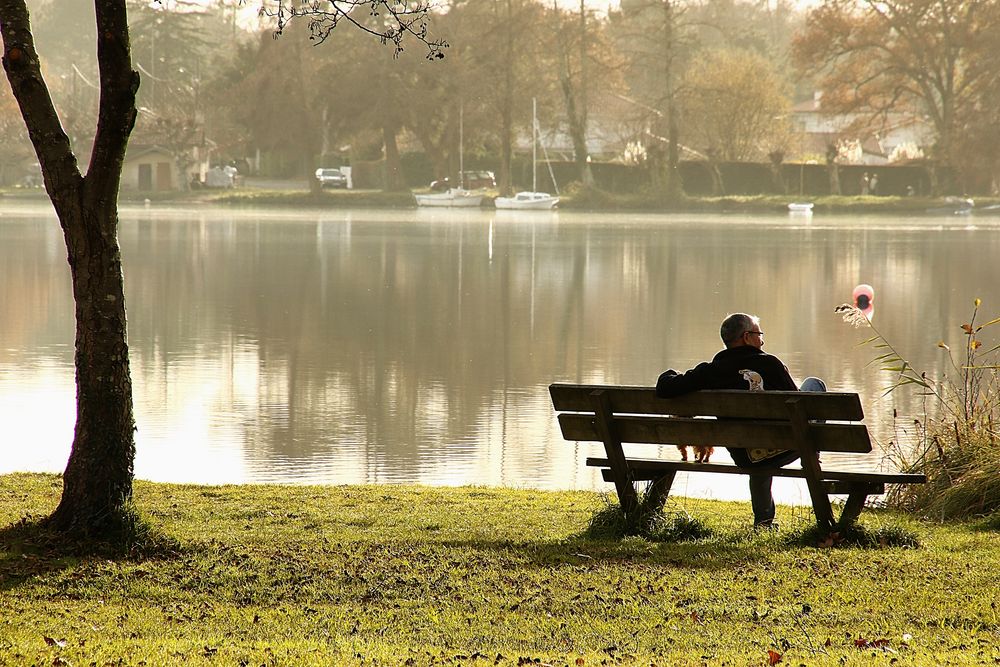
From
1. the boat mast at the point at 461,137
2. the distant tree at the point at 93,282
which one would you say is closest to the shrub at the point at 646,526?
the distant tree at the point at 93,282

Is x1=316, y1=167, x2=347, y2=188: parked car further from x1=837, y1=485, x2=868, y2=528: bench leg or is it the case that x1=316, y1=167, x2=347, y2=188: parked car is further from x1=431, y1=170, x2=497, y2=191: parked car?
x1=837, y1=485, x2=868, y2=528: bench leg

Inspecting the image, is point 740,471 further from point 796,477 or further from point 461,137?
point 461,137

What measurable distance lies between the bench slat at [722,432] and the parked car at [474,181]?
82.1 meters

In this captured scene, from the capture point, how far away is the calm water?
1198 centimetres

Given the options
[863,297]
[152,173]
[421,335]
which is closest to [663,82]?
[152,173]

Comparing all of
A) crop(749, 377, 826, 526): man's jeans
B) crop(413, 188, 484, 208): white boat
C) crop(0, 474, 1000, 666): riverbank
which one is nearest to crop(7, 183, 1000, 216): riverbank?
crop(413, 188, 484, 208): white boat

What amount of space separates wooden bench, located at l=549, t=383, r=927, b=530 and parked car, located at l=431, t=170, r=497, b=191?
269 ft

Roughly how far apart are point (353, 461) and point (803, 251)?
3202cm

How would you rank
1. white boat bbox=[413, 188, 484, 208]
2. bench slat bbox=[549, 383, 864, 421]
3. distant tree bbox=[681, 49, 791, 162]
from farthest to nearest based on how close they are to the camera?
white boat bbox=[413, 188, 484, 208]
distant tree bbox=[681, 49, 791, 162]
bench slat bbox=[549, 383, 864, 421]

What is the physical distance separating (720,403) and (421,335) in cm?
1438

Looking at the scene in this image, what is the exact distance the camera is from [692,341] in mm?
20609

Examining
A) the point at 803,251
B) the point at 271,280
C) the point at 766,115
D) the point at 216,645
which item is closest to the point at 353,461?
the point at 216,645

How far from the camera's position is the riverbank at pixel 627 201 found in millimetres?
80938

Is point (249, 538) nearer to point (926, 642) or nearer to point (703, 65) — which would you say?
point (926, 642)
